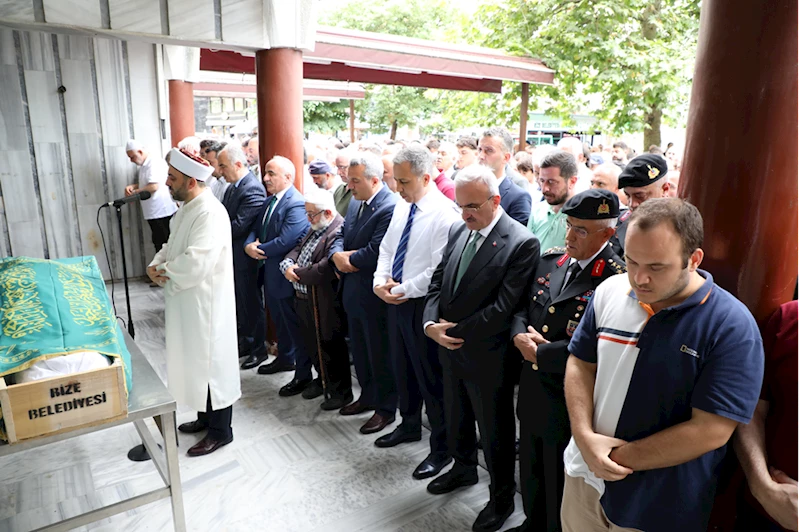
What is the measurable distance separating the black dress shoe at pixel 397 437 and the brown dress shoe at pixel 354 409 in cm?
44

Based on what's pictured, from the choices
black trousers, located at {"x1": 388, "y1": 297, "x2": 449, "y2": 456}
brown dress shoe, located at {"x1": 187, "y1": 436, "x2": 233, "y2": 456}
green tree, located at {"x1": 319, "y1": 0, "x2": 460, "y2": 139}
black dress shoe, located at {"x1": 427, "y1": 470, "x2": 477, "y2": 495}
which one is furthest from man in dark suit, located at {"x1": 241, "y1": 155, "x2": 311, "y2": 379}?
green tree, located at {"x1": 319, "y1": 0, "x2": 460, "y2": 139}

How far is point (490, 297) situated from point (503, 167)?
6.00 feet

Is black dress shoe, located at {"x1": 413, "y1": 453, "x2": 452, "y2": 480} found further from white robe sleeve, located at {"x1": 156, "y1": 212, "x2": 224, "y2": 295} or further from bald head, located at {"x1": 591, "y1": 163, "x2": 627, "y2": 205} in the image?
bald head, located at {"x1": 591, "y1": 163, "x2": 627, "y2": 205}

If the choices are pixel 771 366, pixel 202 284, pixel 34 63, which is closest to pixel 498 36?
pixel 34 63

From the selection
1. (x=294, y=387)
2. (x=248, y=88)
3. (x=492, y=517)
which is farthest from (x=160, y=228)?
(x=248, y=88)

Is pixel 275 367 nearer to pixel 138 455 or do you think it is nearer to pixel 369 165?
pixel 138 455

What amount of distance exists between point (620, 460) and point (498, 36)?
1057 cm

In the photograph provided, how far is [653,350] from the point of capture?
5.52 feet

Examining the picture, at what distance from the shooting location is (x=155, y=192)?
7.00 metres

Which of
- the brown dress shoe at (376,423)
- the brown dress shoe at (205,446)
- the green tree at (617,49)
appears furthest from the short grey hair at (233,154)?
the green tree at (617,49)

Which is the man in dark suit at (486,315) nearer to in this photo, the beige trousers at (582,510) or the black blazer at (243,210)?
the beige trousers at (582,510)

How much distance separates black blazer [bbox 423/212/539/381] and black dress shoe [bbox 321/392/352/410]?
162 cm

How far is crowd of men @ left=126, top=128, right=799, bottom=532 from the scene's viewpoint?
1643mm

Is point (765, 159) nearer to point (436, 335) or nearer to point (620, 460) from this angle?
point (620, 460)
